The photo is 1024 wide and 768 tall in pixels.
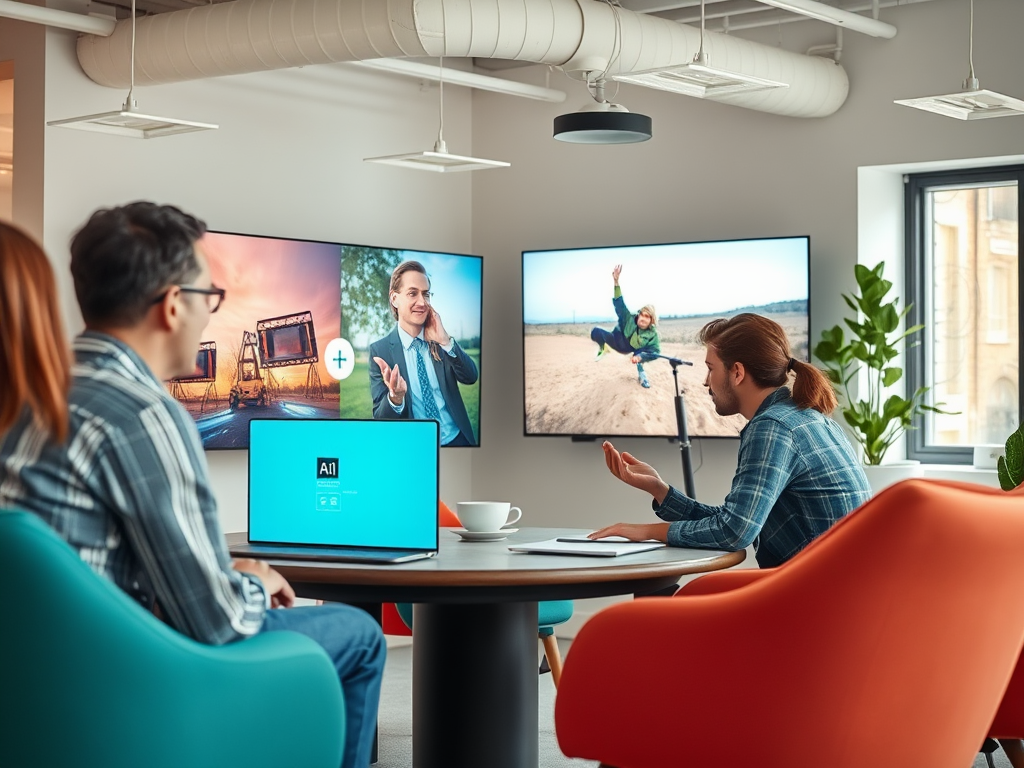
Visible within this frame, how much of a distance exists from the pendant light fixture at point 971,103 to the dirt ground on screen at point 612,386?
147 cm

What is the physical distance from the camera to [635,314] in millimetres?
6574

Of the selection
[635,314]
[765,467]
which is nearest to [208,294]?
[765,467]

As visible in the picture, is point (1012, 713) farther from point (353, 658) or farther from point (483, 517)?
point (353, 658)

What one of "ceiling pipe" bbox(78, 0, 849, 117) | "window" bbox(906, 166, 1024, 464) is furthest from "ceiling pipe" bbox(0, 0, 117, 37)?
"window" bbox(906, 166, 1024, 464)

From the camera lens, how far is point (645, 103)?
267 inches

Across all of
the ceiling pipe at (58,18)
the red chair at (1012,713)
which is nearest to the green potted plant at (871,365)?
the red chair at (1012,713)

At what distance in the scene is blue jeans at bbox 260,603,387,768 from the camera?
2.41m

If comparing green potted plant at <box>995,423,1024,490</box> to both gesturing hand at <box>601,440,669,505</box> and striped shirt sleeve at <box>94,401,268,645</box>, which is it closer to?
gesturing hand at <box>601,440,669,505</box>

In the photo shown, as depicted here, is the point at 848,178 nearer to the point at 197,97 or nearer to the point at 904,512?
the point at 197,97

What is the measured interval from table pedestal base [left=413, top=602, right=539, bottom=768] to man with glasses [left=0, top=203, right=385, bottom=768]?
96cm

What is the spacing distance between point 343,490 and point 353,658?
71cm

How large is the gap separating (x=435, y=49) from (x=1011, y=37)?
251cm

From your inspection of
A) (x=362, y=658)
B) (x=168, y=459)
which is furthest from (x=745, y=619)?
(x=168, y=459)

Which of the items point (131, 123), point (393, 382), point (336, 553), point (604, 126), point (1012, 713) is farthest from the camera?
point (393, 382)
